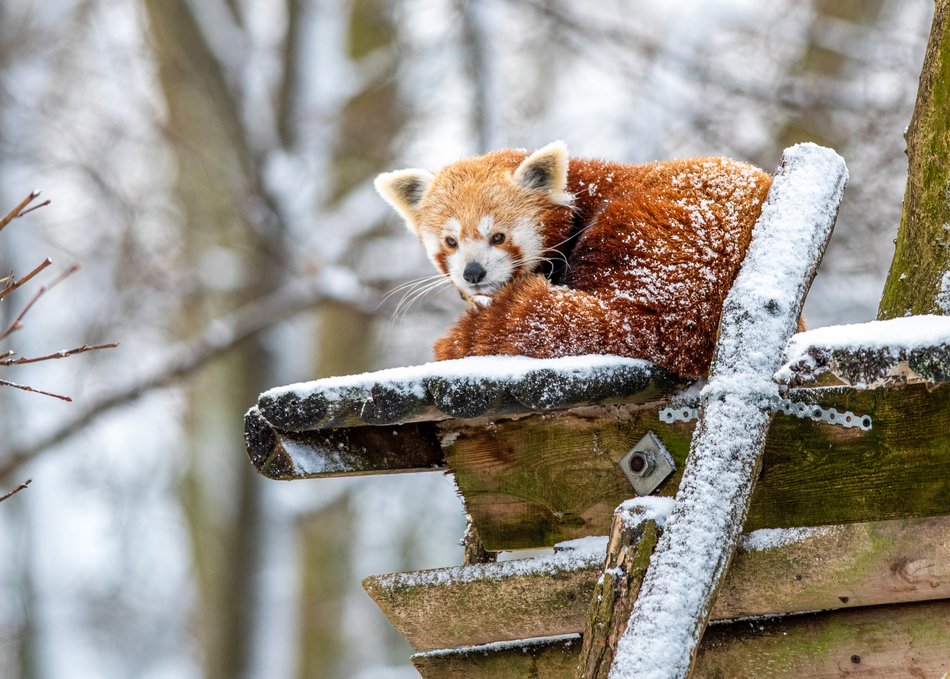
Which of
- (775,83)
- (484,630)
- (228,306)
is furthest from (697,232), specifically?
(228,306)

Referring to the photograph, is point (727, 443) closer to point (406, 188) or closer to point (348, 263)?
point (406, 188)

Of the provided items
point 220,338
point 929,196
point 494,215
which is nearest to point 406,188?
point 494,215

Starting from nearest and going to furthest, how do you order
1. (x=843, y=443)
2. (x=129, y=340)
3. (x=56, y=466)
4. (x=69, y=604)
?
(x=843, y=443) → (x=129, y=340) → (x=56, y=466) → (x=69, y=604)

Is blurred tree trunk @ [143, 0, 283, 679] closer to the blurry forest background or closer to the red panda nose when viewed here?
the blurry forest background

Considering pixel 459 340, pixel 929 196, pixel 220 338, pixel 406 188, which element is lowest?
pixel 459 340

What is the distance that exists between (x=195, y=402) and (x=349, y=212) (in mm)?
3676

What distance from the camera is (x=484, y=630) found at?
9.40ft

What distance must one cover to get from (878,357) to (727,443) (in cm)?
34

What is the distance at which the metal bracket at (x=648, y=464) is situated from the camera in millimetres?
2627

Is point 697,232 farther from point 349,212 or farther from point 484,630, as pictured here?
point 349,212

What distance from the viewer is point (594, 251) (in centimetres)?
294

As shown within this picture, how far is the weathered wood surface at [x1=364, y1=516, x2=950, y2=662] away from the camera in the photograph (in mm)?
2387

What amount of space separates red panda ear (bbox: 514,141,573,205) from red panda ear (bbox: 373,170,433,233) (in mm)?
505

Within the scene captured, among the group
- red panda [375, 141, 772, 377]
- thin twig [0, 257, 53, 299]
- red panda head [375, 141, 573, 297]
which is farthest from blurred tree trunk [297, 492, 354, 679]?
thin twig [0, 257, 53, 299]
